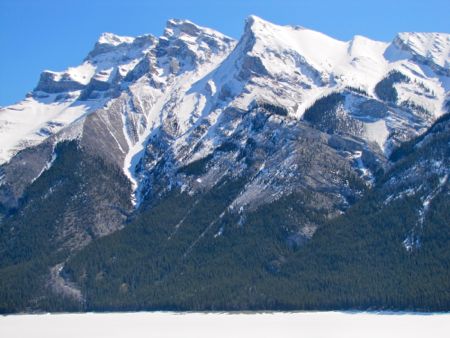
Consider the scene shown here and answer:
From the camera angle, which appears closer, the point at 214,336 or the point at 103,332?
the point at 214,336

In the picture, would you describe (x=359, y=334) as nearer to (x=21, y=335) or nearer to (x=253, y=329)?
(x=253, y=329)

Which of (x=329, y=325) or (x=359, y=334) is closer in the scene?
(x=359, y=334)

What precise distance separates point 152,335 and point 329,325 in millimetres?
37153

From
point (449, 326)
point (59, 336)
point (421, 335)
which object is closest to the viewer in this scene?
point (421, 335)

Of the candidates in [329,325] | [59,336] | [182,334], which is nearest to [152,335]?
[182,334]

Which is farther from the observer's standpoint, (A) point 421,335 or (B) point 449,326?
(B) point 449,326

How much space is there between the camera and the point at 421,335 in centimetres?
16425

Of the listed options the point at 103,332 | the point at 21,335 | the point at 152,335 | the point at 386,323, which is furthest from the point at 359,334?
the point at 21,335

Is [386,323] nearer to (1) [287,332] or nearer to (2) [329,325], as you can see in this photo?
(2) [329,325]

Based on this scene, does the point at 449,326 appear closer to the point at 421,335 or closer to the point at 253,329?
the point at 421,335

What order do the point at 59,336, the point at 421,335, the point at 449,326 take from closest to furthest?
the point at 421,335
the point at 449,326
the point at 59,336

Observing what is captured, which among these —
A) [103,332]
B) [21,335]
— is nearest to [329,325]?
[103,332]

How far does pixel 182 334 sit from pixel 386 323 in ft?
143

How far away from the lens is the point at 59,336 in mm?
187875
